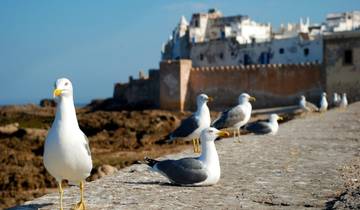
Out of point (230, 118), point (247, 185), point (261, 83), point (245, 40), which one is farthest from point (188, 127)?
point (245, 40)

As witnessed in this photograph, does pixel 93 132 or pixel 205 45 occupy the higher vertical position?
pixel 205 45

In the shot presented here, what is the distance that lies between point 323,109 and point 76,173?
57.6ft

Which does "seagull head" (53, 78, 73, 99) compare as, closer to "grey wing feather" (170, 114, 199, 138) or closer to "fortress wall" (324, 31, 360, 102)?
"grey wing feather" (170, 114, 199, 138)

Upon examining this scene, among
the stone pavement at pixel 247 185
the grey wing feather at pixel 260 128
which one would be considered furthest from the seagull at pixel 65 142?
the grey wing feather at pixel 260 128

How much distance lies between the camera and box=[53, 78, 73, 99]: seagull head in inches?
178

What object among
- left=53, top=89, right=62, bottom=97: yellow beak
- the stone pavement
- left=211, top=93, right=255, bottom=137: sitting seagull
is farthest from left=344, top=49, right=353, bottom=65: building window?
left=53, top=89, right=62, bottom=97: yellow beak

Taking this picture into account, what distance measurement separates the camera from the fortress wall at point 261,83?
32.8m

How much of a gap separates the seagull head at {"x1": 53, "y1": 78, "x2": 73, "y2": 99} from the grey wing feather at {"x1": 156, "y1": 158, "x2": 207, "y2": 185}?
164 centimetres

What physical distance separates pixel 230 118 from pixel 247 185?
4238mm

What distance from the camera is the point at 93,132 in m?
23.9

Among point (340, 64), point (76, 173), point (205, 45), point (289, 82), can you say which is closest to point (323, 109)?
point (340, 64)

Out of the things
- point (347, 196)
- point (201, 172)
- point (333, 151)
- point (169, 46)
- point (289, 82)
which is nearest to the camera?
point (347, 196)

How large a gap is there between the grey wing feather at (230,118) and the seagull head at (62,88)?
5726 mm

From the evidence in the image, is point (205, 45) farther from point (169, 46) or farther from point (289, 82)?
point (289, 82)
